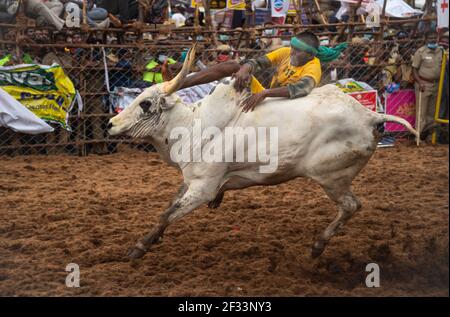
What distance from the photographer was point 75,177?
813 cm

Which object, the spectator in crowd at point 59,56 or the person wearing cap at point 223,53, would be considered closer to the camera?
the spectator in crowd at point 59,56

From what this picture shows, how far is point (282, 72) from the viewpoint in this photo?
5.30m

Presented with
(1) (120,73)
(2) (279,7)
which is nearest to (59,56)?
(1) (120,73)

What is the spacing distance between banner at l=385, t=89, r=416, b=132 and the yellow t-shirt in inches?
239

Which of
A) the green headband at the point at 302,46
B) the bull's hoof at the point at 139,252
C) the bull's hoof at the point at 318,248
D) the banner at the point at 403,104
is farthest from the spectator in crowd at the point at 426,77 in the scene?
the bull's hoof at the point at 139,252

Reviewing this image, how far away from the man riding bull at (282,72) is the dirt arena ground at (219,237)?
1224 millimetres

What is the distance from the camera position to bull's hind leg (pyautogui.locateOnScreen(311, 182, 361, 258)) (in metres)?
4.89

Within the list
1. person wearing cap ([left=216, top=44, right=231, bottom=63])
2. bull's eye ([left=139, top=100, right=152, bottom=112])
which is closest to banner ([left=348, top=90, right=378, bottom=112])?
person wearing cap ([left=216, top=44, right=231, bottom=63])

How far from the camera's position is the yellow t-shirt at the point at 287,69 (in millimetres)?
5090

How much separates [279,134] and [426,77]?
6.82 meters

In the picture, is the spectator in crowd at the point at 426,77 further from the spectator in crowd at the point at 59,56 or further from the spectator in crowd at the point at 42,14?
the spectator in crowd at the point at 42,14

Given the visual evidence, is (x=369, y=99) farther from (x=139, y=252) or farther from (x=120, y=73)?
(x=139, y=252)

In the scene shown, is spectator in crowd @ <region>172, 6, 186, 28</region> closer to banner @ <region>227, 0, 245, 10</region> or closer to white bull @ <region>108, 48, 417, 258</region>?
banner @ <region>227, 0, 245, 10</region>

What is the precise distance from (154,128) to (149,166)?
4082 millimetres
